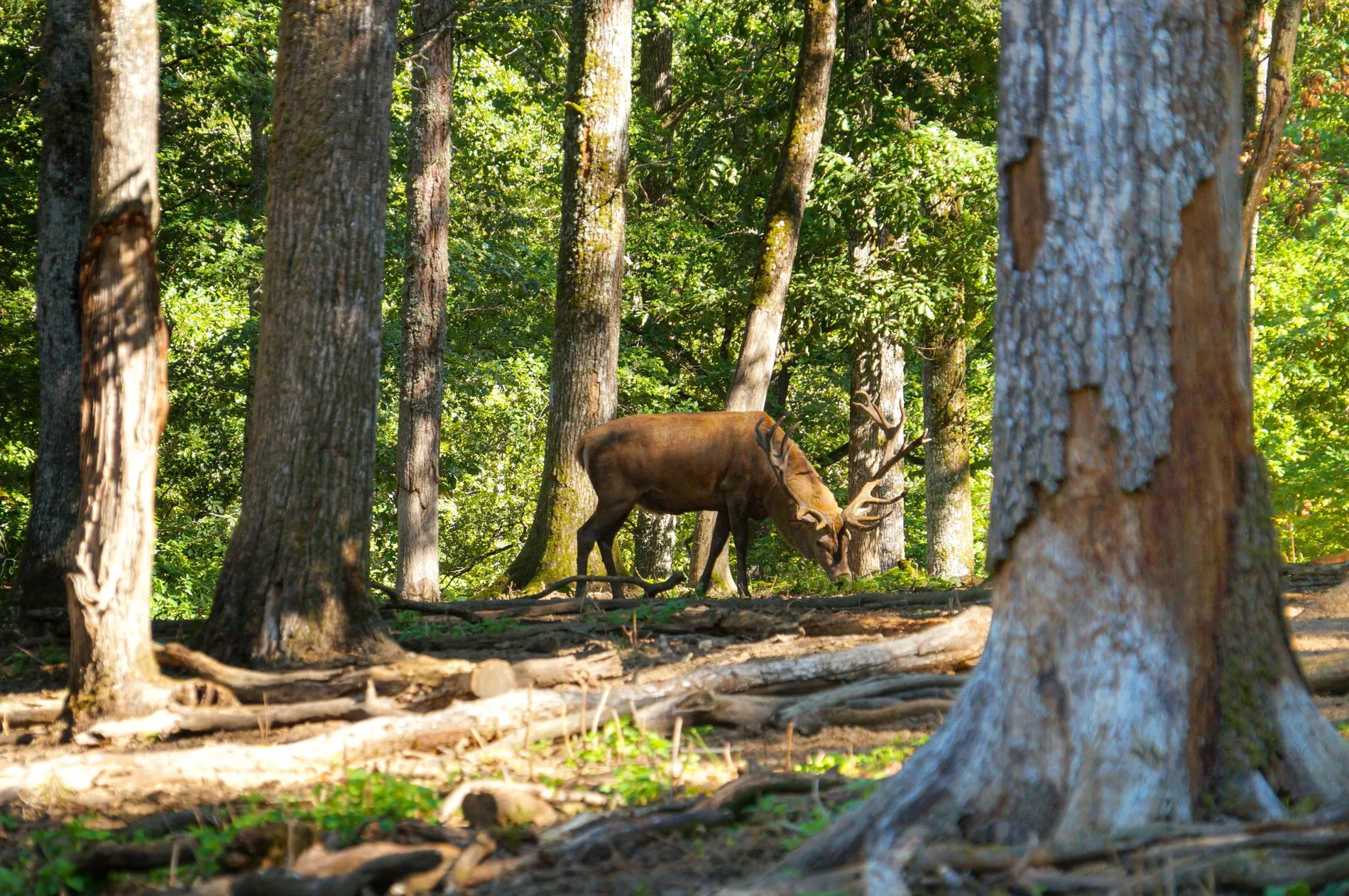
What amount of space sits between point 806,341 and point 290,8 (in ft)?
40.2

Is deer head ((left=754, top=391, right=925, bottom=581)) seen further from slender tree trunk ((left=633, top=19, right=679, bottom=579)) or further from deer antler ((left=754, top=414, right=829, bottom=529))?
slender tree trunk ((left=633, top=19, right=679, bottom=579))

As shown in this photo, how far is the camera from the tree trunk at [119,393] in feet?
20.9

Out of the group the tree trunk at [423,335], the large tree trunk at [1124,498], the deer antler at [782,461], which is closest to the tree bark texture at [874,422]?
the deer antler at [782,461]

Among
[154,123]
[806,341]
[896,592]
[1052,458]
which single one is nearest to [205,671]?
[154,123]

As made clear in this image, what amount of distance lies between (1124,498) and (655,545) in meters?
19.3

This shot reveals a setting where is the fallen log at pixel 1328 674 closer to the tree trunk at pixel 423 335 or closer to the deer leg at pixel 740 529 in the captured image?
the deer leg at pixel 740 529

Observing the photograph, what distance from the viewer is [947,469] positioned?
63.8 ft

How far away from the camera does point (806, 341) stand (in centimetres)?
1955

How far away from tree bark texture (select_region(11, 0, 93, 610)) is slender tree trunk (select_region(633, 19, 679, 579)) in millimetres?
12641

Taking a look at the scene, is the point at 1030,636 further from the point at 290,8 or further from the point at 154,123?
the point at 290,8

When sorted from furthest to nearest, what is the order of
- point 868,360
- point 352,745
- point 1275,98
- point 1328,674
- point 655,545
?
point 655,545 < point 868,360 < point 1275,98 < point 1328,674 < point 352,745

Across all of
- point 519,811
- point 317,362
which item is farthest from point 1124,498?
point 317,362

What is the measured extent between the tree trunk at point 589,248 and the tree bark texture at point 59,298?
5.45m

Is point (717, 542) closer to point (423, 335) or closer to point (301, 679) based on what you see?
point (423, 335)
